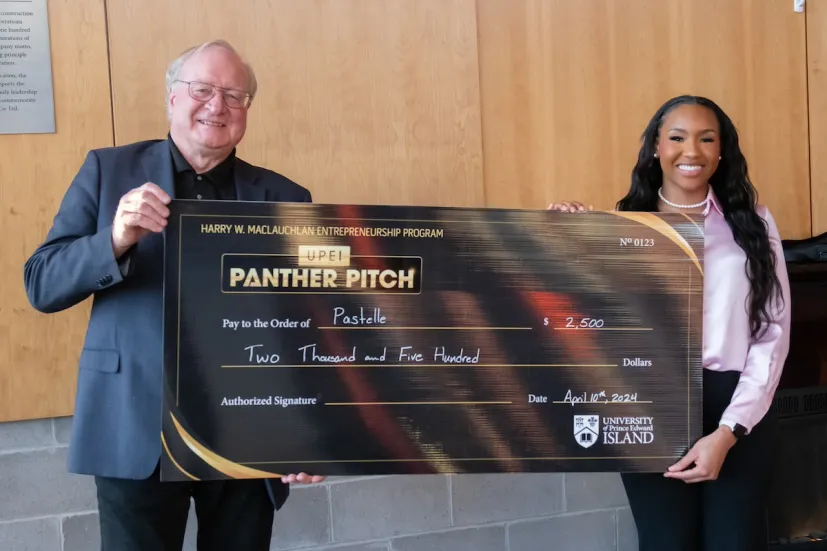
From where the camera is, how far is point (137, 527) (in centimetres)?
144

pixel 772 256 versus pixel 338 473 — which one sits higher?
pixel 772 256

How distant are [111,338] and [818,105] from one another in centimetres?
275

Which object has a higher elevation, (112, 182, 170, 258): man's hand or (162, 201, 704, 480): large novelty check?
(112, 182, 170, 258): man's hand

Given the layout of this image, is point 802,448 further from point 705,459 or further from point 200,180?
point 200,180

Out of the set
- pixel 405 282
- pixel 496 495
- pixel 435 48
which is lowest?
pixel 496 495

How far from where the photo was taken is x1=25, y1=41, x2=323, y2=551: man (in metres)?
1.35

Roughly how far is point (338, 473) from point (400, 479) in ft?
3.59

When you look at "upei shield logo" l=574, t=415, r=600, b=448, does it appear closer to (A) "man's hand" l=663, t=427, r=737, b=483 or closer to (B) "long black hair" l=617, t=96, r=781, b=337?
(A) "man's hand" l=663, t=427, r=737, b=483

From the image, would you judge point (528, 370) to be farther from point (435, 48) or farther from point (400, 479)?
point (435, 48)

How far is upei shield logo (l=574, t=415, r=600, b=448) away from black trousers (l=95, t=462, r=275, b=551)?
683 mm

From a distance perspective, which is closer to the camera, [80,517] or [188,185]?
[188,185]

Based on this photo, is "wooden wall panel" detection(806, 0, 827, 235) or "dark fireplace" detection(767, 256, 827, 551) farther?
"wooden wall panel" detection(806, 0, 827, 235)

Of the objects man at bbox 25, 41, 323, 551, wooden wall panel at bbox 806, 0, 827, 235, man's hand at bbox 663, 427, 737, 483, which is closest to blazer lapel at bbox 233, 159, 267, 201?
man at bbox 25, 41, 323, 551

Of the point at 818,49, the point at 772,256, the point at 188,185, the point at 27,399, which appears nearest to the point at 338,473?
the point at 188,185
